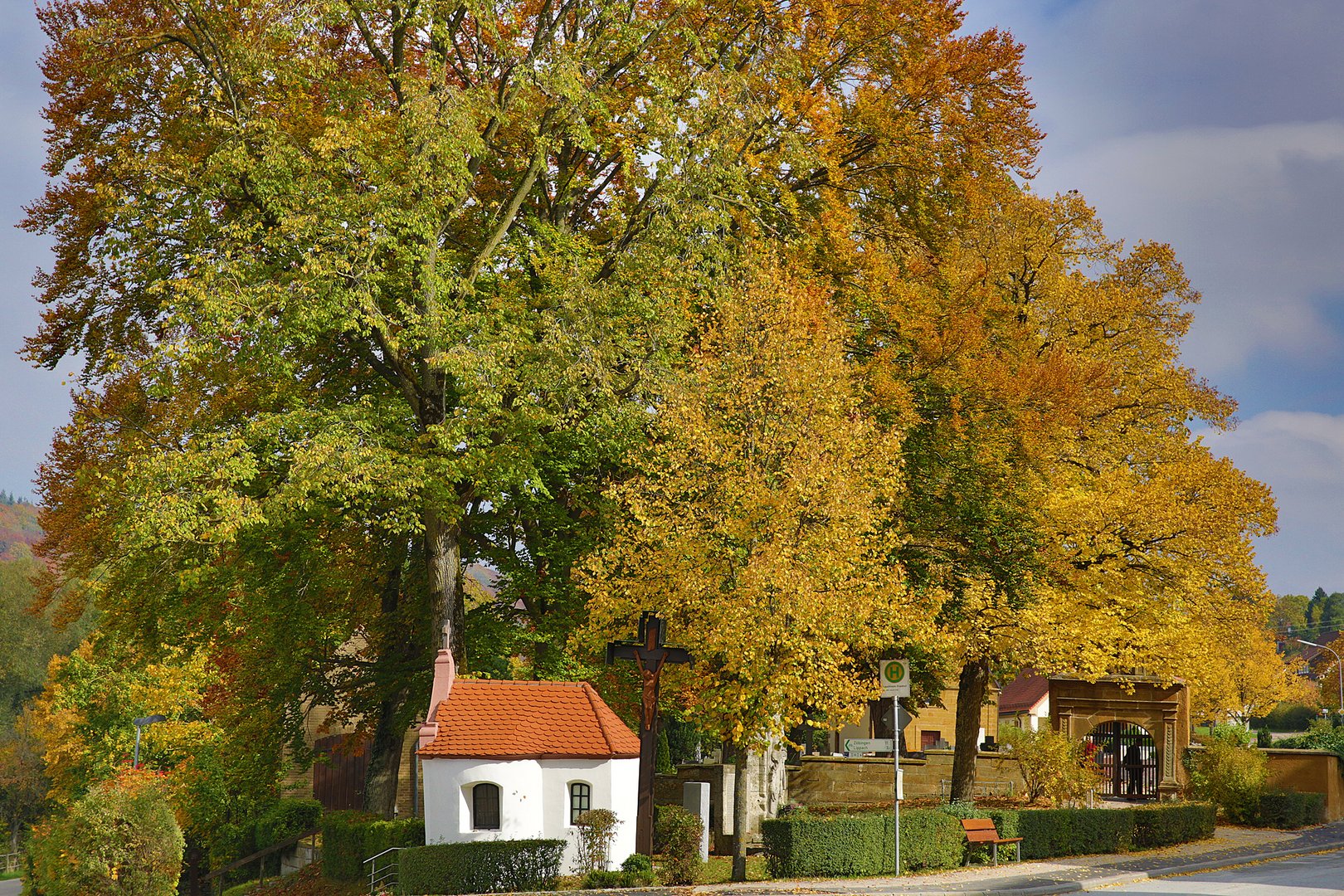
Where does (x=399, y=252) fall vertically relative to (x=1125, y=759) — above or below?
above

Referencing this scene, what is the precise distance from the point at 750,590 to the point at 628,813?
5406mm

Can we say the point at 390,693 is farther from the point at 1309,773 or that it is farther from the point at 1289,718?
the point at 1289,718

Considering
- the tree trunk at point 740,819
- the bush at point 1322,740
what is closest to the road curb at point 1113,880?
the tree trunk at point 740,819

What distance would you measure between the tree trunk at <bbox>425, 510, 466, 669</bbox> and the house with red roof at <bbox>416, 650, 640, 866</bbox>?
6.84ft

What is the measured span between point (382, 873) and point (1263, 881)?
16.3m

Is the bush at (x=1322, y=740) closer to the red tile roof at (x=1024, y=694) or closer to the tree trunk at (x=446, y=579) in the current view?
the red tile roof at (x=1024, y=694)

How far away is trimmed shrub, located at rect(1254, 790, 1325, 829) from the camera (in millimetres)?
32719

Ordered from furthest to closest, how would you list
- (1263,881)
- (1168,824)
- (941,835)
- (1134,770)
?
(1134,770), (1168,824), (941,835), (1263,881)

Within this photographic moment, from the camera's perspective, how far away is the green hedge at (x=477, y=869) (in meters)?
20.4

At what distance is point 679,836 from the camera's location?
22.3m

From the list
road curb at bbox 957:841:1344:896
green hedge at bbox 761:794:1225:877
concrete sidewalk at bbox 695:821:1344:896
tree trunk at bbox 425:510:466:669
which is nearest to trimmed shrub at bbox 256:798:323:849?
tree trunk at bbox 425:510:466:669

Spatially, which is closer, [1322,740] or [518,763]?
[518,763]

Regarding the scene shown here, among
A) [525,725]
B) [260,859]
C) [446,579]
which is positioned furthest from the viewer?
[260,859]

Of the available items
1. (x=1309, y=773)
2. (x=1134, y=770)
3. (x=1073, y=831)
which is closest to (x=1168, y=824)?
(x=1073, y=831)
